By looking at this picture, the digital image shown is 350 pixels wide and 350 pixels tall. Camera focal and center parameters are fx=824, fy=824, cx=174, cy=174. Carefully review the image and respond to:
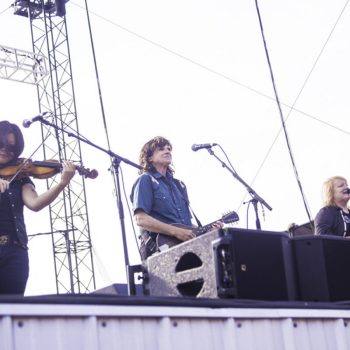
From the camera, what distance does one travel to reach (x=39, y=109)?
13.2 metres

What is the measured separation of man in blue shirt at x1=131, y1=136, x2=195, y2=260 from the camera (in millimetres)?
4926

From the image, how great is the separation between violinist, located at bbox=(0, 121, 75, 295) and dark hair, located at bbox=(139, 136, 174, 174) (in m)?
0.88

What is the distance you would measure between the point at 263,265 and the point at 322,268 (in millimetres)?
311

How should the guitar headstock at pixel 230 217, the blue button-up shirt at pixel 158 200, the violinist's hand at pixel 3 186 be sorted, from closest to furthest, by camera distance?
the violinist's hand at pixel 3 186 → the blue button-up shirt at pixel 158 200 → the guitar headstock at pixel 230 217

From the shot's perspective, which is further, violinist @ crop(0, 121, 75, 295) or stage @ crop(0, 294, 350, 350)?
violinist @ crop(0, 121, 75, 295)

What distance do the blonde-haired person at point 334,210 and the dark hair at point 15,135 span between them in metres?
2.23

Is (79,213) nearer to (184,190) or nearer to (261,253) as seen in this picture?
(184,190)

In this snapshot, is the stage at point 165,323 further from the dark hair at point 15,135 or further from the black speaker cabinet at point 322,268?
the dark hair at point 15,135

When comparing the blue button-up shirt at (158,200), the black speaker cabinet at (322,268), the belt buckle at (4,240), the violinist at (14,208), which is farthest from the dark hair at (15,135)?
the black speaker cabinet at (322,268)

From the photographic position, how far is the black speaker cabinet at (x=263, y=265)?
12.0 ft

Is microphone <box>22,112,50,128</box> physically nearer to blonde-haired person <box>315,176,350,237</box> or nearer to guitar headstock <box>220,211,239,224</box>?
guitar headstock <box>220,211,239,224</box>

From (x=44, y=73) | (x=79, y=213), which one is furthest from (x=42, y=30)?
(x=79, y=213)

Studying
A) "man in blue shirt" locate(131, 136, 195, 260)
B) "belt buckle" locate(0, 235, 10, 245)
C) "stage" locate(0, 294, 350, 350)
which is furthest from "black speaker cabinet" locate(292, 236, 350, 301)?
"belt buckle" locate(0, 235, 10, 245)

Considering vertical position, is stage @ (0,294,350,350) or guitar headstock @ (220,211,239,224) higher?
guitar headstock @ (220,211,239,224)
